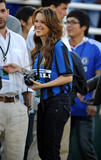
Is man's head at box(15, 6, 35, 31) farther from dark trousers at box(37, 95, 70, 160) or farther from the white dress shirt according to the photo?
dark trousers at box(37, 95, 70, 160)

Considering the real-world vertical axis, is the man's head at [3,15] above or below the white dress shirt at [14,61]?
above

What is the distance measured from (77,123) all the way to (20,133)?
177 centimetres

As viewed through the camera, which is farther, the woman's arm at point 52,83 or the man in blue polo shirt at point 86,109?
the man in blue polo shirt at point 86,109

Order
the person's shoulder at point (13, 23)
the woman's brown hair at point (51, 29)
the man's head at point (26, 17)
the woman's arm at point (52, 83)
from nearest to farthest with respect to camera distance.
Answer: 1. the woman's arm at point (52, 83)
2. the woman's brown hair at point (51, 29)
3. the person's shoulder at point (13, 23)
4. the man's head at point (26, 17)

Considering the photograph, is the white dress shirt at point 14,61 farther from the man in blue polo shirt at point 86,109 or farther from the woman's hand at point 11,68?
the man in blue polo shirt at point 86,109

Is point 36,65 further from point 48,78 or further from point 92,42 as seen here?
point 92,42

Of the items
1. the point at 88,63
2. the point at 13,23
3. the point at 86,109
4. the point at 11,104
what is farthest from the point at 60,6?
the point at 11,104

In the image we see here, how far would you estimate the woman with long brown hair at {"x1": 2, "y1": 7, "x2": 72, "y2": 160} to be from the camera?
15.5ft

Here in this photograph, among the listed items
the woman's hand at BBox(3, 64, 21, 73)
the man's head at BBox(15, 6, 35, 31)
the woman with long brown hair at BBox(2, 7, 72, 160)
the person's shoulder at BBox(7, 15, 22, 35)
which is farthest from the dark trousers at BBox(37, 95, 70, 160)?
the man's head at BBox(15, 6, 35, 31)

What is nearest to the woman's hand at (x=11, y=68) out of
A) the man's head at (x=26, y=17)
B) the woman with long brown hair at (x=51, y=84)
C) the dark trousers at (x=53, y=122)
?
the woman with long brown hair at (x=51, y=84)

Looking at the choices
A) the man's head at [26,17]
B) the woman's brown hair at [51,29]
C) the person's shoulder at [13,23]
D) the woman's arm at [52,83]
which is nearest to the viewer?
the woman's arm at [52,83]

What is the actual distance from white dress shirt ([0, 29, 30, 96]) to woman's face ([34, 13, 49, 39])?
0.21 m

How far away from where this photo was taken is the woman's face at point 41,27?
4.93 m

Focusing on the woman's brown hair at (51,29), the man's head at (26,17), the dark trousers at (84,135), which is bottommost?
the dark trousers at (84,135)
